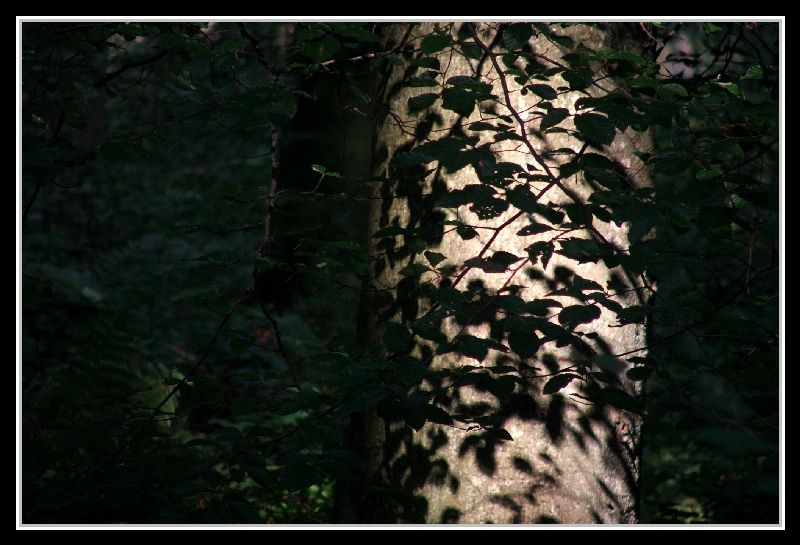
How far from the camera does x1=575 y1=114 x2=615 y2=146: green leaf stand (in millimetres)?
1556

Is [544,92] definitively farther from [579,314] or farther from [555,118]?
[579,314]

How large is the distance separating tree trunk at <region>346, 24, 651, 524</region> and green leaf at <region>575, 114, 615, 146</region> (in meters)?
0.18

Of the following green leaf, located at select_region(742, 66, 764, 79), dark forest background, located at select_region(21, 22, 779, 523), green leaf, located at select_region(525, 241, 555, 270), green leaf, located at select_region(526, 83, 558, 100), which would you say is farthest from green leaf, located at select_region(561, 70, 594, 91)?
green leaf, located at select_region(742, 66, 764, 79)

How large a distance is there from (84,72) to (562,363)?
1837mm

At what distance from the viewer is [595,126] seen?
156 centimetres

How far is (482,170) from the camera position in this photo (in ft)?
5.05

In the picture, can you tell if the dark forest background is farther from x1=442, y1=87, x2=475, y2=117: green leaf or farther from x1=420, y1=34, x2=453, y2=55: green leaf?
x1=442, y1=87, x2=475, y2=117: green leaf

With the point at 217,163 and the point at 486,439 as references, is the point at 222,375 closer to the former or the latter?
the point at 217,163

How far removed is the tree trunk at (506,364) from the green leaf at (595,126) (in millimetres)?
180

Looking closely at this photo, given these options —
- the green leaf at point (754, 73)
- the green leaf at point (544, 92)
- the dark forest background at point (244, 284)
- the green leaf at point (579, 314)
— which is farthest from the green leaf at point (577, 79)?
the green leaf at point (754, 73)

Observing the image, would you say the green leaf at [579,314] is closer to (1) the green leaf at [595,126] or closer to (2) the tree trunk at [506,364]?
(2) the tree trunk at [506,364]

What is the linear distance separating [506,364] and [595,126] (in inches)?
27.3

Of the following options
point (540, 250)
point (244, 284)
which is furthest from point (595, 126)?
point (244, 284)
